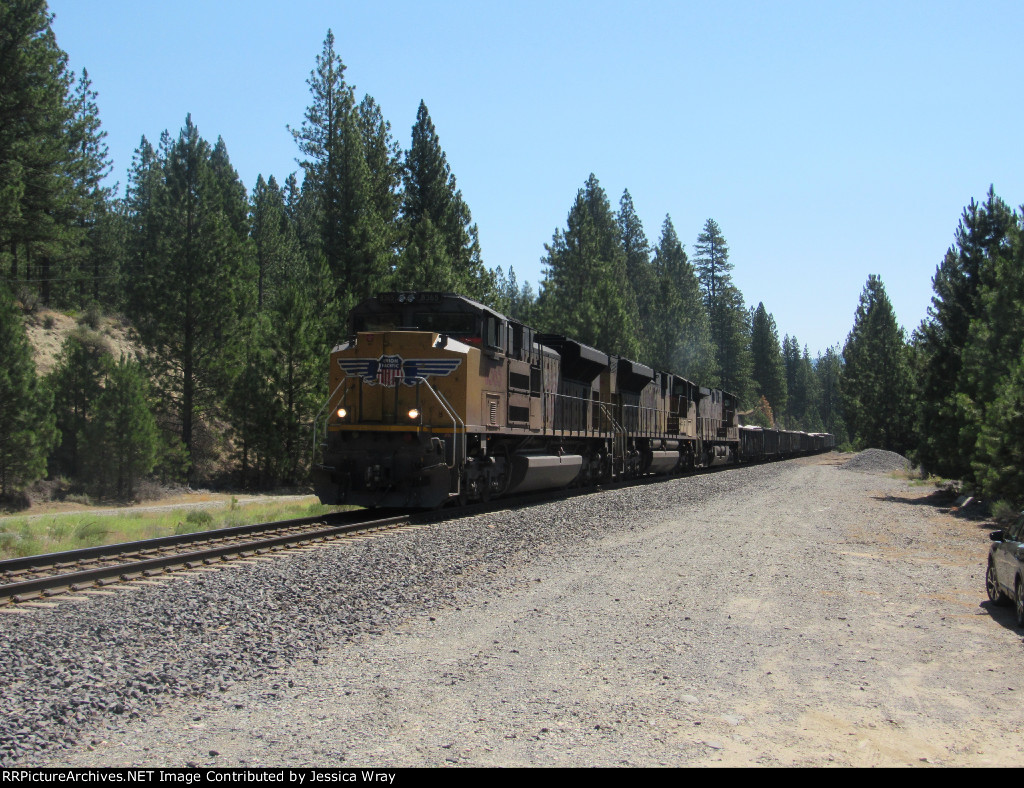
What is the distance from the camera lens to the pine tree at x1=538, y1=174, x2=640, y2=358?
4950cm

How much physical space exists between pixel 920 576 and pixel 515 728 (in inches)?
292

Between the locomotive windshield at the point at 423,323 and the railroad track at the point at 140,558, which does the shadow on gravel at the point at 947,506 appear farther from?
the railroad track at the point at 140,558

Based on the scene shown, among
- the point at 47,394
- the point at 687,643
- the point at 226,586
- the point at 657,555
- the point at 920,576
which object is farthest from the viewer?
the point at 47,394

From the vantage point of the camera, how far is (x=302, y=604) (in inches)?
300

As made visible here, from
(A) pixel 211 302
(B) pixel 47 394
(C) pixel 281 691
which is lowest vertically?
(C) pixel 281 691

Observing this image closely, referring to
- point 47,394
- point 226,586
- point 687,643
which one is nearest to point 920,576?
point 687,643

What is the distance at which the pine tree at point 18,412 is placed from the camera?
2183 centimetres

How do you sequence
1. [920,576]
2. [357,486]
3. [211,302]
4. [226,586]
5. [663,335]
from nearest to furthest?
Result: [226,586] → [920,576] → [357,486] → [211,302] → [663,335]

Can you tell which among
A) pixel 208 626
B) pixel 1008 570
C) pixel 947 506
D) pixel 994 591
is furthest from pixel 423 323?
pixel 947 506

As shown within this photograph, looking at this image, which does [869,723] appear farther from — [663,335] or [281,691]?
[663,335]

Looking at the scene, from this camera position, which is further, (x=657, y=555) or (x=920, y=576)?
(x=657, y=555)

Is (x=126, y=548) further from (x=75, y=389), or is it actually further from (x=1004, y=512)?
(x=75, y=389)

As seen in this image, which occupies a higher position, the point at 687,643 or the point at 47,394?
the point at 47,394

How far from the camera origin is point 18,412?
22141mm
